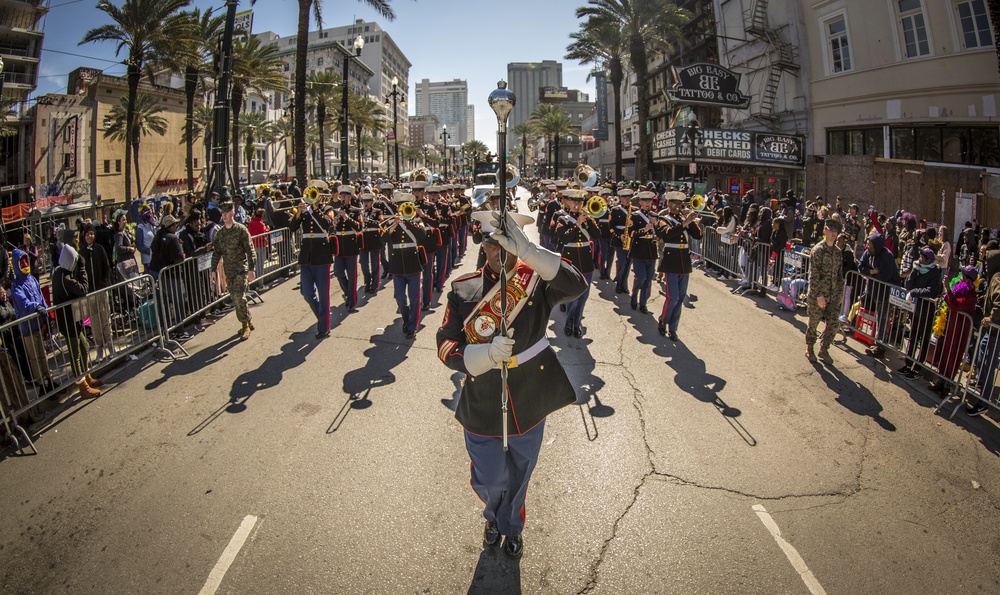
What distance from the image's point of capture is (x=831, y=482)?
4629 millimetres

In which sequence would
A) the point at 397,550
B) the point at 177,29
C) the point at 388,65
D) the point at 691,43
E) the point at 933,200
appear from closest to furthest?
the point at 397,550
the point at 933,200
the point at 177,29
the point at 691,43
the point at 388,65

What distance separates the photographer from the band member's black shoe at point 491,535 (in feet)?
12.6

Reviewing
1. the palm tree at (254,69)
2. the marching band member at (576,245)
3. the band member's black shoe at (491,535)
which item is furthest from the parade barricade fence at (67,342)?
the palm tree at (254,69)

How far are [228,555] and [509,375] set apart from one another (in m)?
2.21

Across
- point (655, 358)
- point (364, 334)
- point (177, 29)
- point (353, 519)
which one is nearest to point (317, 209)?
point (364, 334)

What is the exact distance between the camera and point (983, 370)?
5898 millimetres

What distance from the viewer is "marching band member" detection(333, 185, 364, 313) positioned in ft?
32.1

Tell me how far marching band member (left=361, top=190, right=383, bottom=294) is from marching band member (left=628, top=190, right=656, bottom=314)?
4.84m

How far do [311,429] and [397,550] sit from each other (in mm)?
2213

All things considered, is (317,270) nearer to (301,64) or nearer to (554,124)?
(301,64)

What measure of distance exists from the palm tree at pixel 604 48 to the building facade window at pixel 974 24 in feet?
51.0

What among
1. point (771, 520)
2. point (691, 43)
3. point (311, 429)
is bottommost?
point (771, 520)

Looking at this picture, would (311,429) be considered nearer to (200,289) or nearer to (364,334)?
(364,334)

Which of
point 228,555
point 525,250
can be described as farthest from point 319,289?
point 525,250
